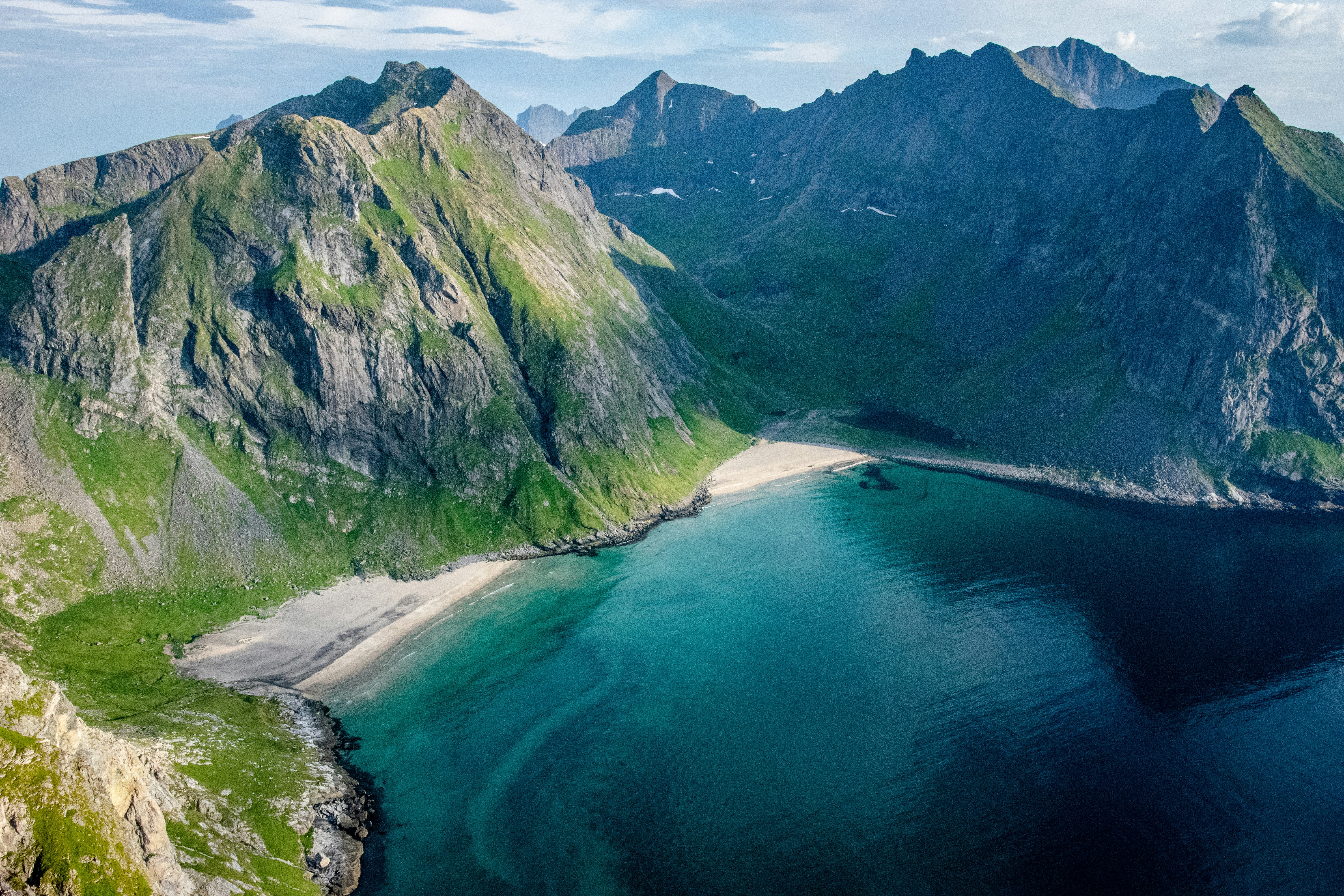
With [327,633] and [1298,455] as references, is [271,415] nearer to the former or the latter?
[327,633]

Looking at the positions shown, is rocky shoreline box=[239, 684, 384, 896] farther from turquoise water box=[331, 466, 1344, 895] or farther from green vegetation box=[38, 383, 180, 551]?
green vegetation box=[38, 383, 180, 551]

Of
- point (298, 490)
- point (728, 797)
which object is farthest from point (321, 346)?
point (728, 797)

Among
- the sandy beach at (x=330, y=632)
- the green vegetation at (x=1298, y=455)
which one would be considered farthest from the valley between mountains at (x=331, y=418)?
the sandy beach at (x=330, y=632)

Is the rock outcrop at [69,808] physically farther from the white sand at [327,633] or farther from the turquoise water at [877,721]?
the white sand at [327,633]

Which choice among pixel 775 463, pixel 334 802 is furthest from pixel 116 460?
pixel 775 463

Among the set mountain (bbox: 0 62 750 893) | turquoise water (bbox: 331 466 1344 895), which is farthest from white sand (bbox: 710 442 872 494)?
turquoise water (bbox: 331 466 1344 895)

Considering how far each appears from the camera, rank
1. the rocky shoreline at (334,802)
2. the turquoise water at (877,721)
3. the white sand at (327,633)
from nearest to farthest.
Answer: the rocky shoreline at (334,802), the turquoise water at (877,721), the white sand at (327,633)
